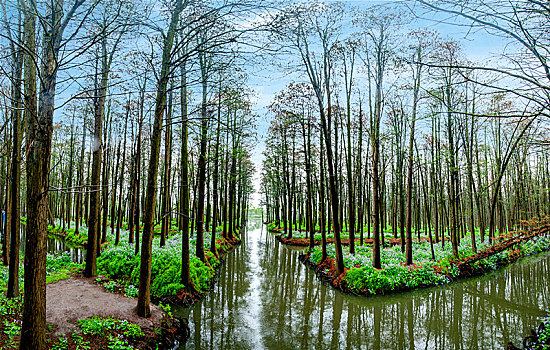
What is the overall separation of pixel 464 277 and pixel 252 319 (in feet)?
35.2

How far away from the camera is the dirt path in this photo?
6.47m

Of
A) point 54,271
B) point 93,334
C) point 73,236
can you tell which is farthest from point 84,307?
point 73,236

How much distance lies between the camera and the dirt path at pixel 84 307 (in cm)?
647

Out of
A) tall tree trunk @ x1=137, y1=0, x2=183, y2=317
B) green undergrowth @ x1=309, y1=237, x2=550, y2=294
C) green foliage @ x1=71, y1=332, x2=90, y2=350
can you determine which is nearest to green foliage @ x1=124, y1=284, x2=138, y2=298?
tall tree trunk @ x1=137, y1=0, x2=183, y2=317

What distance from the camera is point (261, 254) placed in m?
21.2

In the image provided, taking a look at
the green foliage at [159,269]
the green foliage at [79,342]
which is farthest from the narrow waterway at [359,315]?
the green foliage at [79,342]

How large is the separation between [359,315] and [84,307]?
7.56 meters

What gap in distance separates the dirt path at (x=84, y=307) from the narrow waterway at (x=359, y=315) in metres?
1.39

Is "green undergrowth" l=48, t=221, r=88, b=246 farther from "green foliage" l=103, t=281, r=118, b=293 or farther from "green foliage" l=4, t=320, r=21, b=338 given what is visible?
"green foliage" l=4, t=320, r=21, b=338

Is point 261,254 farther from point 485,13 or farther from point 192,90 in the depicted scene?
point 485,13

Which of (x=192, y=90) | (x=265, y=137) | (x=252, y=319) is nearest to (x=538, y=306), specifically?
A: (x=252, y=319)

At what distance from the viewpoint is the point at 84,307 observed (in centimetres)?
736

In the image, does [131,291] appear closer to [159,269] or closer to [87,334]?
[159,269]

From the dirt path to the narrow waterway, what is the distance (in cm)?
139
